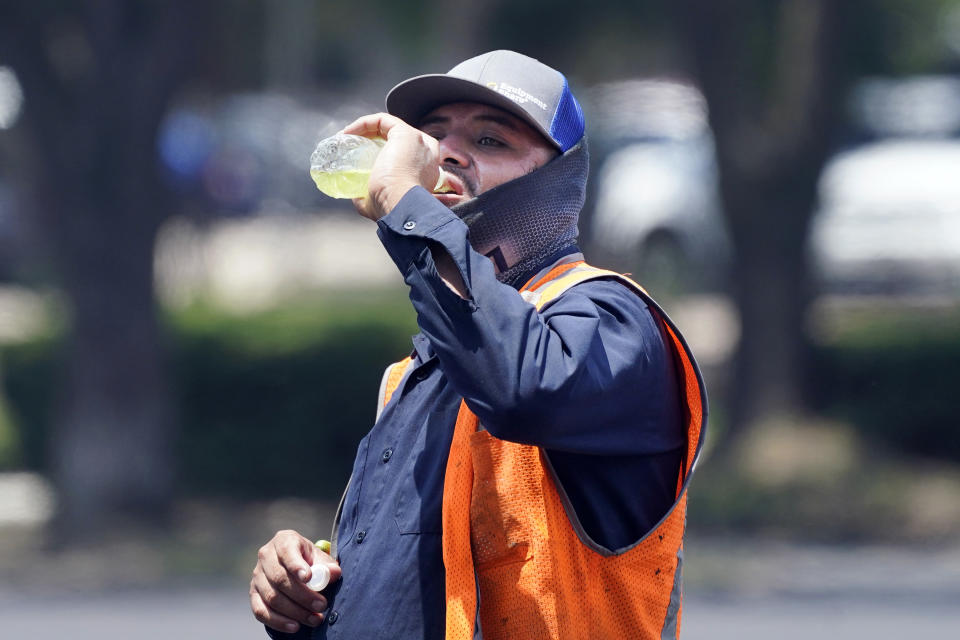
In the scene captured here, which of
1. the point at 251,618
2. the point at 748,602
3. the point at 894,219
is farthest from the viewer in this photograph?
the point at 894,219

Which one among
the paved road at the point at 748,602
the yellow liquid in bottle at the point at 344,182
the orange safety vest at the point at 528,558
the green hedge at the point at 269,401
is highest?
the yellow liquid in bottle at the point at 344,182

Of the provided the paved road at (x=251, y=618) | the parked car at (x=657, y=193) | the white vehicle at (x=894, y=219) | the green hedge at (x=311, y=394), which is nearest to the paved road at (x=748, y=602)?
the paved road at (x=251, y=618)

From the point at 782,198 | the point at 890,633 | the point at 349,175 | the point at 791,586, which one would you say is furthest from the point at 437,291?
the point at 782,198

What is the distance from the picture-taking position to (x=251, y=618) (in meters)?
7.34

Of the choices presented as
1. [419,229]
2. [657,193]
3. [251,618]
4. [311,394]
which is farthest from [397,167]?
[657,193]

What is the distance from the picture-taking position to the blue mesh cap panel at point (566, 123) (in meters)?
2.38

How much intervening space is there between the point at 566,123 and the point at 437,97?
0.22m

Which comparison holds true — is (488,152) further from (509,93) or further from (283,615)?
(283,615)

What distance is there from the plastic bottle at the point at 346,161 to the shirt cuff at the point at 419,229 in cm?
18

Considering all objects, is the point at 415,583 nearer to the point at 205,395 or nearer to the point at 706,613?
the point at 706,613

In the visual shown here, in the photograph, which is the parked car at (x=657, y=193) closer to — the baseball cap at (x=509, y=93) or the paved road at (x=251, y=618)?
the paved road at (x=251, y=618)

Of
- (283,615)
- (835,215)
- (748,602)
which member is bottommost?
(748,602)

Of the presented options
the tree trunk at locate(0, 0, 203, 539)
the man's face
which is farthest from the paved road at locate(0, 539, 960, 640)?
the man's face

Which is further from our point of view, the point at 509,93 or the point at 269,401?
the point at 269,401
